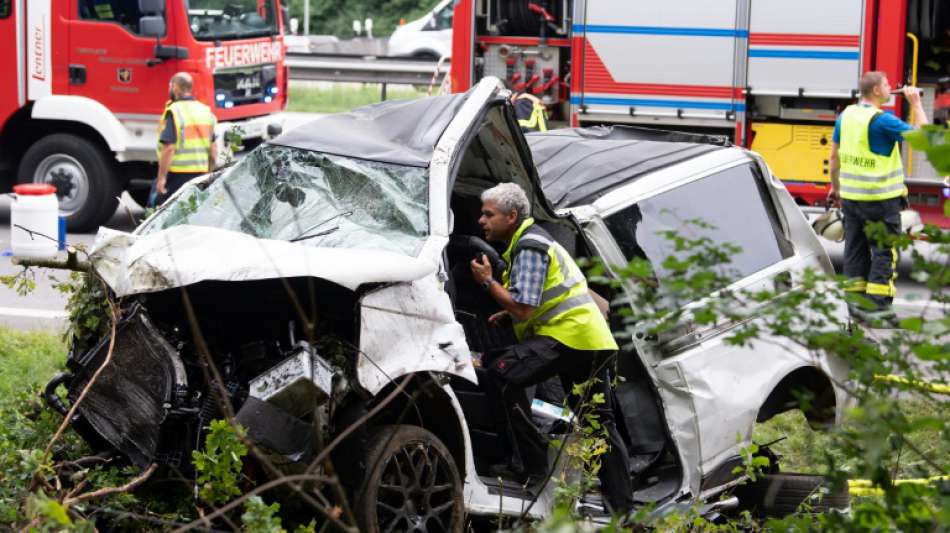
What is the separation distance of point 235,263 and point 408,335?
62 centimetres

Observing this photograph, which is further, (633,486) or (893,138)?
(893,138)

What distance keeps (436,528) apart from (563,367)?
2.99 feet

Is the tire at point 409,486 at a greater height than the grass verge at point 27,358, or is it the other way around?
the tire at point 409,486

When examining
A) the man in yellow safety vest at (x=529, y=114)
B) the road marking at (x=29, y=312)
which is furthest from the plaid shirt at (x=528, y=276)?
the road marking at (x=29, y=312)

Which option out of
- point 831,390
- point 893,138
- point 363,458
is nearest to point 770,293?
point 363,458

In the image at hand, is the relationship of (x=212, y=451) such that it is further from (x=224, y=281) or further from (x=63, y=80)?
(x=63, y=80)

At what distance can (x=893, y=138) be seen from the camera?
9.66 metres

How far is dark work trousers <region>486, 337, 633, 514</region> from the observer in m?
5.45

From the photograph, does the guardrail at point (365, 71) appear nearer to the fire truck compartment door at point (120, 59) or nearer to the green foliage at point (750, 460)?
the fire truck compartment door at point (120, 59)

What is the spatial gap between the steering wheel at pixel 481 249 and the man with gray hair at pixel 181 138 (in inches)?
222

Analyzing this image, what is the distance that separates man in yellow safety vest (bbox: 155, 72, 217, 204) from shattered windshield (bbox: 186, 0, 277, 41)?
1.89 meters

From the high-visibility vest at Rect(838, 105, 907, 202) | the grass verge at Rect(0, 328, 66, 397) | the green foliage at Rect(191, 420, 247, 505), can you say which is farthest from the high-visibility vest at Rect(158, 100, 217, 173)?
the green foliage at Rect(191, 420, 247, 505)

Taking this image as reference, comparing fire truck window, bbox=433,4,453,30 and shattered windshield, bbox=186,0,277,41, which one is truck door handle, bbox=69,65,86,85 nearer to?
shattered windshield, bbox=186,0,277,41

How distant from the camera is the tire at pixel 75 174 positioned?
1293 centimetres
